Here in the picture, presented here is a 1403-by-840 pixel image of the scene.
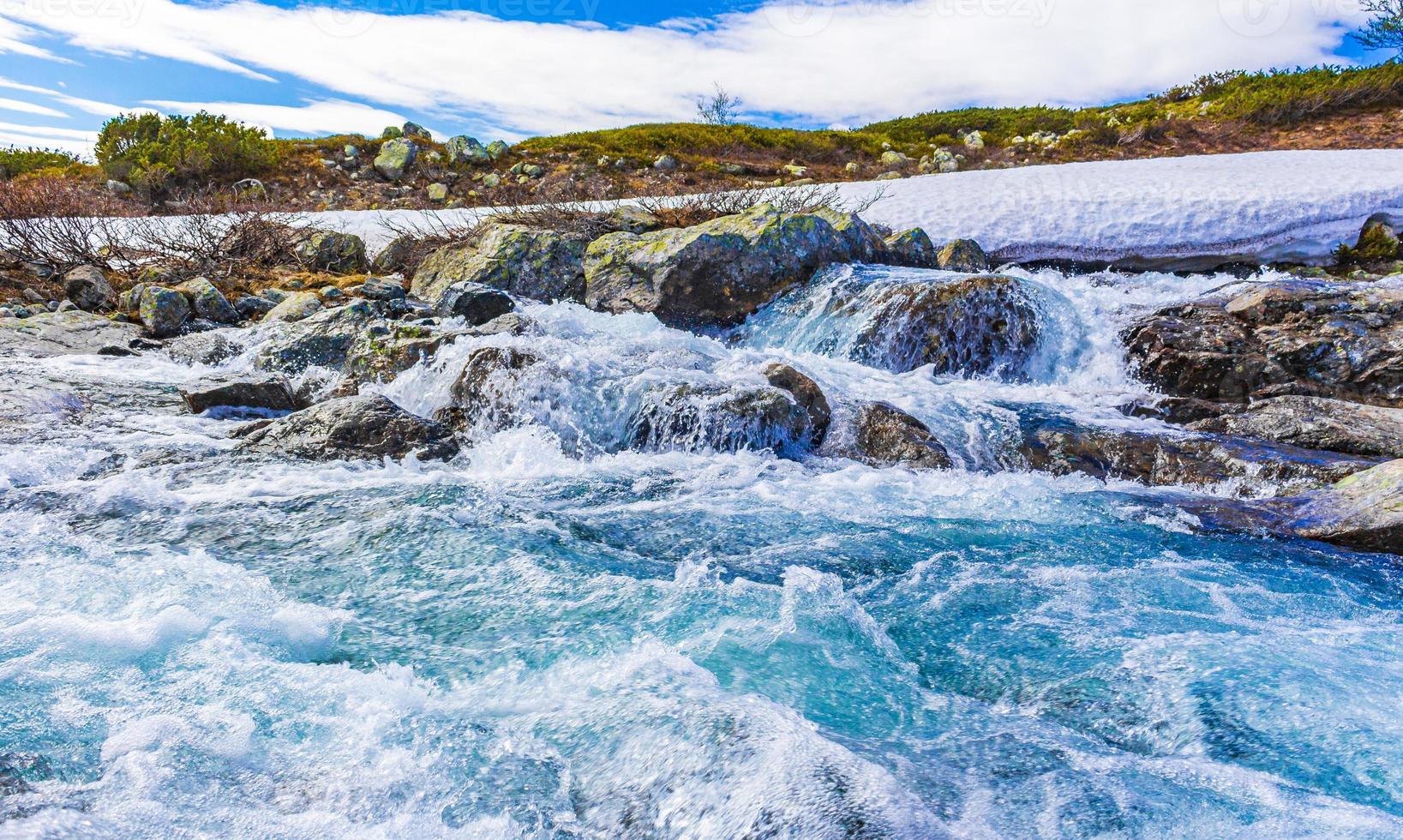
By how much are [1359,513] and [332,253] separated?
13252 mm

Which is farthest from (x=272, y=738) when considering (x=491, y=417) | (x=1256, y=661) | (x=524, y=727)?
(x=491, y=417)

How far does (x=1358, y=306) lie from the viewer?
25.4 ft

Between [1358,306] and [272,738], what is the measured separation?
9.62 metres

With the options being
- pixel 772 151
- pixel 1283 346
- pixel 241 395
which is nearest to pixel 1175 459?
pixel 1283 346

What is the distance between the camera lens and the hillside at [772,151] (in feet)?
68.4

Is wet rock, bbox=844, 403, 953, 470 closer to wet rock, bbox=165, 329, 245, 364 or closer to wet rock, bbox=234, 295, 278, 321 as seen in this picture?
wet rock, bbox=165, 329, 245, 364

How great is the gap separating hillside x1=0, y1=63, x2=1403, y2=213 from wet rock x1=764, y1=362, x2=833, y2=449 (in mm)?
11960

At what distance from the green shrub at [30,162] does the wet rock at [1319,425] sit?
29.8m

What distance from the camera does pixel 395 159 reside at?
2359cm

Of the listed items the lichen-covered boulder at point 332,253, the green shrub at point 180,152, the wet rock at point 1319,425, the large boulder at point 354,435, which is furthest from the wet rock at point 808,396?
the green shrub at point 180,152

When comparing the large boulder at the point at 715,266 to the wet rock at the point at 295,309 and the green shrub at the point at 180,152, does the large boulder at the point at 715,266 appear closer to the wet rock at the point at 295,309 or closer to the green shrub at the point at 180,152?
the wet rock at the point at 295,309

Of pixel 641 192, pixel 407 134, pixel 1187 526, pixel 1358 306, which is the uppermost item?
pixel 407 134

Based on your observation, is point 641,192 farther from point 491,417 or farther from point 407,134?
point 491,417

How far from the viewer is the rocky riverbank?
5848 millimetres
